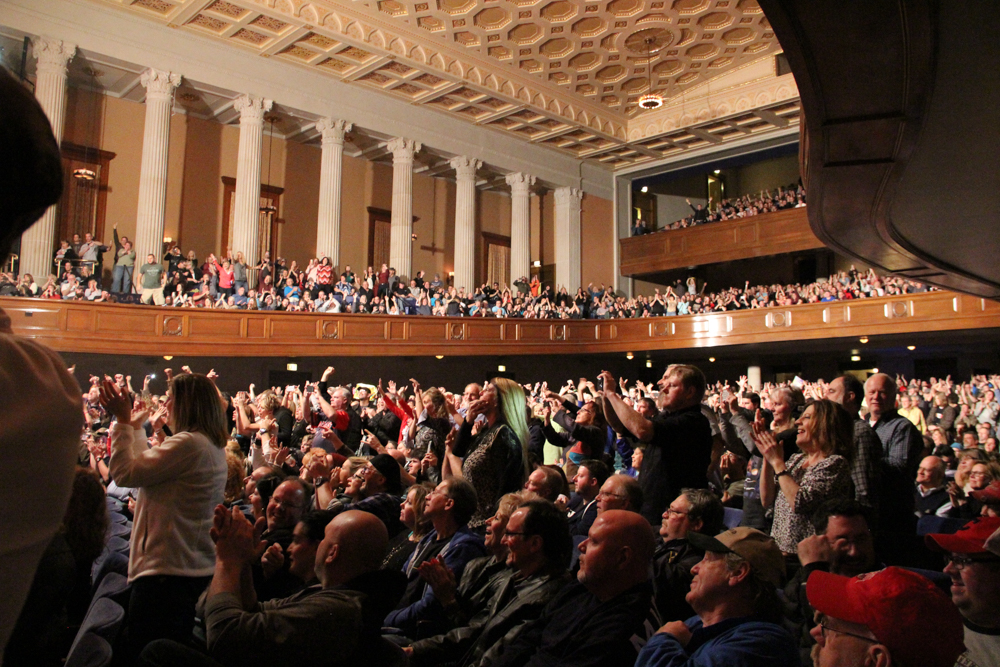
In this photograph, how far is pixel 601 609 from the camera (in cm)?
228

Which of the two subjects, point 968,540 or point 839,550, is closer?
point 968,540

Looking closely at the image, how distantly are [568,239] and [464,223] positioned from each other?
156 inches

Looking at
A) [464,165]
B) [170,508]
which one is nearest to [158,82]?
[464,165]

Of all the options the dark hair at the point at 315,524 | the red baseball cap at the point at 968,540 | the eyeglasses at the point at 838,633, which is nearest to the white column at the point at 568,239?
the dark hair at the point at 315,524

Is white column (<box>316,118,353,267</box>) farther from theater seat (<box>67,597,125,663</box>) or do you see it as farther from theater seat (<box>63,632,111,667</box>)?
theater seat (<box>63,632,111,667</box>)

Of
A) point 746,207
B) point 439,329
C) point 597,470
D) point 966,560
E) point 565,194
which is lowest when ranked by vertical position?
point 966,560

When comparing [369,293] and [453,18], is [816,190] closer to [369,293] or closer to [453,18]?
[369,293]

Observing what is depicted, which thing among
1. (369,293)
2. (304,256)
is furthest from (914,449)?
(304,256)

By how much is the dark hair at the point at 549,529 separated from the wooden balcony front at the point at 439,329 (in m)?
11.5

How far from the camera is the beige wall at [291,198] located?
53.5 ft

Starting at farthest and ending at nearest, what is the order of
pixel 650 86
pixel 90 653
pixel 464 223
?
pixel 650 86, pixel 464 223, pixel 90 653

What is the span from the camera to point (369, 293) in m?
16.4

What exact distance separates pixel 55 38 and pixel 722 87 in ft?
52.1

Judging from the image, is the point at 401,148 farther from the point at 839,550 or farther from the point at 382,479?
the point at 839,550
